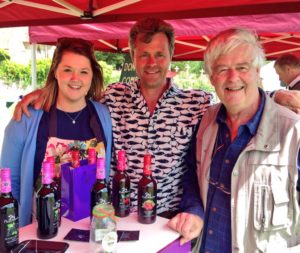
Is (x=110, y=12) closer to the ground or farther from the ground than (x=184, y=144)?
farther from the ground

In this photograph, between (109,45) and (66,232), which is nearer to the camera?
(66,232)

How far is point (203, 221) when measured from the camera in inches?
56.1

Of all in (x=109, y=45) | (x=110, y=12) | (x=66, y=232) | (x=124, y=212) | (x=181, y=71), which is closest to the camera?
(x=66, y=232)

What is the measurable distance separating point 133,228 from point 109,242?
0.80 feet

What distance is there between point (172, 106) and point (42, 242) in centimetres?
91

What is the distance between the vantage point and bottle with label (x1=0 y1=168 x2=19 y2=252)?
1084 millimetres

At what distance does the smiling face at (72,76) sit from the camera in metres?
1.64

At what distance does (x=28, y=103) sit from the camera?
1658mm

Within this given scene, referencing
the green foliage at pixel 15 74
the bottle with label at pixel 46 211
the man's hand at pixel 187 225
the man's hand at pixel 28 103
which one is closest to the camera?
the bottle with label at pixel 46 211

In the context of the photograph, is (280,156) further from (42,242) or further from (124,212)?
(42,242)

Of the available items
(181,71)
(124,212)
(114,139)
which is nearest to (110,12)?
(114,139)

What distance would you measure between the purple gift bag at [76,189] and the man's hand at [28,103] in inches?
17.3

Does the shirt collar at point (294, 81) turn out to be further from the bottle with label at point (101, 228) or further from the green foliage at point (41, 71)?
the green foliage at point (41, 71)

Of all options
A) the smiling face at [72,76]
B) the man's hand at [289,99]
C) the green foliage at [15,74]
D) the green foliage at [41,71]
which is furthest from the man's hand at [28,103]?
the green foliage at [15,74]
